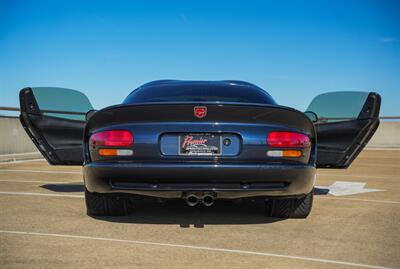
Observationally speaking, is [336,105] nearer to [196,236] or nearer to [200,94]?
[200,94]

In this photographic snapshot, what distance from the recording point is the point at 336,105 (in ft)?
19.7

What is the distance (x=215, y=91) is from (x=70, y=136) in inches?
67.6

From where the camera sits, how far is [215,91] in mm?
5047

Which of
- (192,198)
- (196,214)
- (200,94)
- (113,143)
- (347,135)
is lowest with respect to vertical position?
(196,214)

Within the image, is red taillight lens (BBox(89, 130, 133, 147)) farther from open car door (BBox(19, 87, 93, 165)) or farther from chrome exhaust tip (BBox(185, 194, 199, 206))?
open car door (BBox(19, 87, 93, 165))

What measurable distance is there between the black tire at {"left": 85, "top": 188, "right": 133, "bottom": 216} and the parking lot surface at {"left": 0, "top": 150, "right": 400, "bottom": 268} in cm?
9

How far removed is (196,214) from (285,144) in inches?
50.5

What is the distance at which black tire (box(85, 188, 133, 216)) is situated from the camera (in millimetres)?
4453

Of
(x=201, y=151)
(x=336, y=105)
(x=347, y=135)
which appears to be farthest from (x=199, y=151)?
(x=336, y=105)

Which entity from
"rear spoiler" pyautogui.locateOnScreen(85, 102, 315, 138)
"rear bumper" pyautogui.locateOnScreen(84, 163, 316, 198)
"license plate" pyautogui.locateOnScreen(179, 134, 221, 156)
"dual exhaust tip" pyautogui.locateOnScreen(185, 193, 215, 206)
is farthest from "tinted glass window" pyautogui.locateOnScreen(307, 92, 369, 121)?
"dual exhaust tip" pyautogui.locateOnScreen(185, 193, 215, 206)

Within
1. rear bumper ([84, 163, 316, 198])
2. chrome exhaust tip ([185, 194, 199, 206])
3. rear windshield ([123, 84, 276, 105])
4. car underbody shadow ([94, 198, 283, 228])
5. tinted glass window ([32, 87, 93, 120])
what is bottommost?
car underbody shadow ([94, 198, 283, 228])

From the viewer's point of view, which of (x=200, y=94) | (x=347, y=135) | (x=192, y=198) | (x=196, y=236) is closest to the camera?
(x=196, y=236)

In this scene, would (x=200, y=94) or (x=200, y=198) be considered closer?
(x=200, y=198)

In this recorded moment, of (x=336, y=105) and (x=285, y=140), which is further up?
(x=285, y=140)
